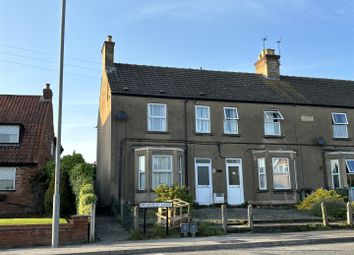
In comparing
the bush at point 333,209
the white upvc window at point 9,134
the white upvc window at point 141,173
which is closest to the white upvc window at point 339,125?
the bush at point 333,209

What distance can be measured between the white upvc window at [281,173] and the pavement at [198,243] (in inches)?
354

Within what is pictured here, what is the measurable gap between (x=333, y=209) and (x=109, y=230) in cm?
1073

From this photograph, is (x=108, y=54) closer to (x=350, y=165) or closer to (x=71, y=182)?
(x=71, y=182)

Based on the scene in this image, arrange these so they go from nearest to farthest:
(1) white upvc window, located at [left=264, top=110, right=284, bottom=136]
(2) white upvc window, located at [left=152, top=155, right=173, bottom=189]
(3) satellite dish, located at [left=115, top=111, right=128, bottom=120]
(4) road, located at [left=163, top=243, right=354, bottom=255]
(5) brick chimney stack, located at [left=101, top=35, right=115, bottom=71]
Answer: (4) road, located at [left=163, top=243, right=354, bottom=255] → (2) white upvc window, located at [left=152, top=155, right=173, bottom=189] → (3) satellite dish, located at [left=115, top=111, right=128, bottom=120] → (5) brick chimney stack, located at [left=101, top=35, right=115, bottom=71] → (1) white upvc window, located at [left=264, top=110, right=284, bottom=136]

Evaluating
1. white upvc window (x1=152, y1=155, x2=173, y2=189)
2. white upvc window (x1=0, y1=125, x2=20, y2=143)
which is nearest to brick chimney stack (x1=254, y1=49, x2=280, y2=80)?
white upvc window (x1=152, y1=155, x2=173, y2=189)

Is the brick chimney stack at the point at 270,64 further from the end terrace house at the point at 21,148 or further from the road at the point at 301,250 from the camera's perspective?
the road at the point at 301,250

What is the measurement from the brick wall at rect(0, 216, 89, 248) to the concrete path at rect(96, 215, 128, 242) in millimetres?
890

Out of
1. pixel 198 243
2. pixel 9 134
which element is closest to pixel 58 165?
pixel 198 243

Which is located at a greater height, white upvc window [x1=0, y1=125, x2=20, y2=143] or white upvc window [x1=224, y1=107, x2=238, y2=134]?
white upvc window [x1=224, y1=107, x2=238, y2=134]

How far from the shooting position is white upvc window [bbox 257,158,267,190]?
82.1 ft

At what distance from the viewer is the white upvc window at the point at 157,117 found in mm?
24062

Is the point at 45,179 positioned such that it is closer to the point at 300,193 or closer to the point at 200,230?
the point at 200,230

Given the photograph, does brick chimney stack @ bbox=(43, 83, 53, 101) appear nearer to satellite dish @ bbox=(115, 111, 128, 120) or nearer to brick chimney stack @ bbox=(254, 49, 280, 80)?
satellite dish @ bbox=(115, 111, 128, 120)

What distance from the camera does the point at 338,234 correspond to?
15.8 meters
